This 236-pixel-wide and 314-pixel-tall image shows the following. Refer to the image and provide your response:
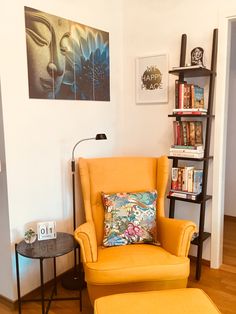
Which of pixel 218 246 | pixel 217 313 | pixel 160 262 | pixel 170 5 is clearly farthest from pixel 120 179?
pixel 170 5

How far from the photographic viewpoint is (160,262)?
2.05 metres

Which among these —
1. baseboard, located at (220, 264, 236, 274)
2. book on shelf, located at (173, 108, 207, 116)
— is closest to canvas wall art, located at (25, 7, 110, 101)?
book on shelf, located at (173, 108, 207, 116)

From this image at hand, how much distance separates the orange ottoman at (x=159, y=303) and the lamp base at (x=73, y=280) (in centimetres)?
81

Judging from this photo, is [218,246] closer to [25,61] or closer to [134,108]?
[134,108]

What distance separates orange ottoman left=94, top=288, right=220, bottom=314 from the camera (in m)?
1.58

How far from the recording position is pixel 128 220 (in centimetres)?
235

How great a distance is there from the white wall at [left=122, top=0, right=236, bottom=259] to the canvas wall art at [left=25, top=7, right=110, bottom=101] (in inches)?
11.0

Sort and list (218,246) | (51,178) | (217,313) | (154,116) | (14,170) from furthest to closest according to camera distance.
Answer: (154,116), (218,246), (51,178), (14,170), (217,313)

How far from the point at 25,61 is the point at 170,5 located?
1420 mm

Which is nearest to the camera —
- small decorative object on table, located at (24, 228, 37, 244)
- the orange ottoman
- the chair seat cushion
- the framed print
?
the orange ottoman

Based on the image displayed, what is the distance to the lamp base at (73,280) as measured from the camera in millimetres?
2514

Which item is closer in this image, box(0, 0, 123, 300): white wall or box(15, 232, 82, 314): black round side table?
box(15, 232, 82, 314): black round side table

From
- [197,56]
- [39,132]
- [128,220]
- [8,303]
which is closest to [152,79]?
[197,56]

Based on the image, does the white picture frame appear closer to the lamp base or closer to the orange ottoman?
the lamp base
